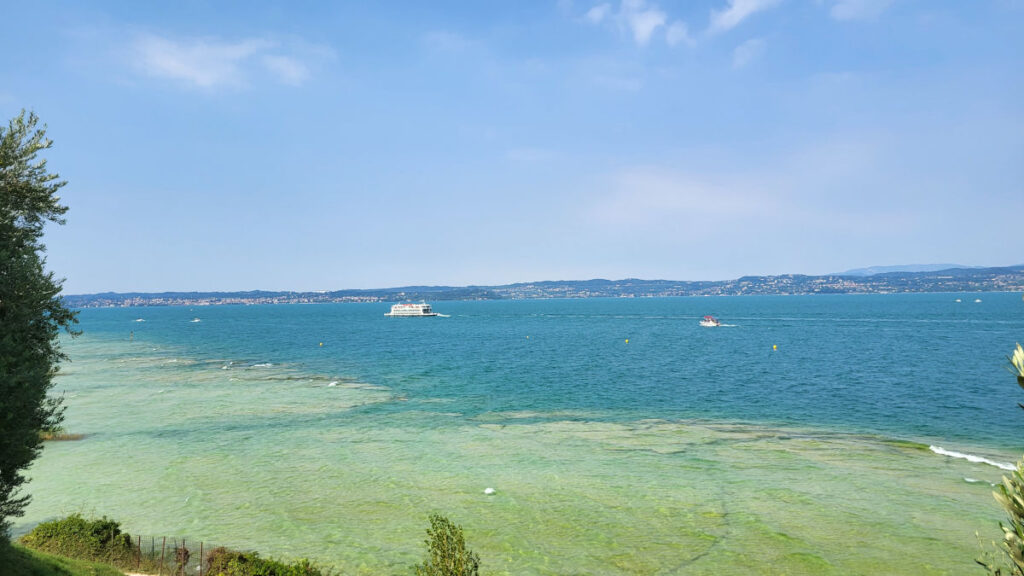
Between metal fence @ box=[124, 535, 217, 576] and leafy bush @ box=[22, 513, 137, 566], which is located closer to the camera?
metal fence @ box=[124, 535, 217, 576]

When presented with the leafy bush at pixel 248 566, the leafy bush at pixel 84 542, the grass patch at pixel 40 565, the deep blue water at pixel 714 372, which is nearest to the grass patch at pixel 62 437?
the deep blue water at pixel 714 372

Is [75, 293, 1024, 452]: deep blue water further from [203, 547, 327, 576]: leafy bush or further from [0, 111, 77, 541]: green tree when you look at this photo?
[0, 111, 77, 541]: green tree

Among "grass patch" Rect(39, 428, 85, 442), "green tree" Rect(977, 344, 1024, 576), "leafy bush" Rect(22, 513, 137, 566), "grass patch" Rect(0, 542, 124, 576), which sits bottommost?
"grass patch" Rect(39, 428, 85, 442)

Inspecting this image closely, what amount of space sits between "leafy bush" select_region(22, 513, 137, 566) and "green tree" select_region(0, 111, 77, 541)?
22.1ft

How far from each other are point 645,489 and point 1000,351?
100695 millimetres

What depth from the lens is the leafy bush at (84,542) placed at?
22375 mm

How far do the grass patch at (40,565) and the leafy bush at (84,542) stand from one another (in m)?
1.76

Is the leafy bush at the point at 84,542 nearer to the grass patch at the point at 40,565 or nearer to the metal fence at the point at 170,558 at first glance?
the metal fence at the point at 170,558

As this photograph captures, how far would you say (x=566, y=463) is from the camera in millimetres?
38594

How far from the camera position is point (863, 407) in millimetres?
57062

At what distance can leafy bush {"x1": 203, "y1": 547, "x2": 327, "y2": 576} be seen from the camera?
1909 cm

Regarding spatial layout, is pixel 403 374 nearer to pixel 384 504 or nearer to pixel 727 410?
pixel 727 410

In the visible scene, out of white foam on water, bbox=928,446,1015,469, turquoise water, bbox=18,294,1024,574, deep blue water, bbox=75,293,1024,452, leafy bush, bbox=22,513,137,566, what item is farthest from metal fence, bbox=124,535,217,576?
white foam on water, bbox=928,446,1015,469

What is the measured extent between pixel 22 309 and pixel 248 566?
11.3 meters
